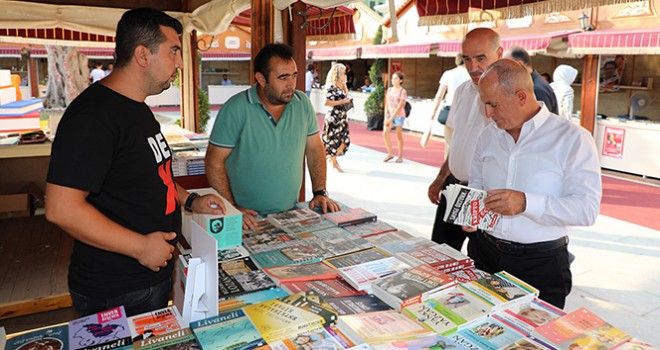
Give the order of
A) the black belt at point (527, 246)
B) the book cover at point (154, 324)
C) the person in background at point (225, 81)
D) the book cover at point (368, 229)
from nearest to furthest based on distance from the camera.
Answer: the book cover at point (154, 324), the black belt at point (527, 246), the book cover at point (368, 229), the person in background at point (225, 81)

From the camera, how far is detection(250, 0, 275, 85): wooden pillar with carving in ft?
13.7

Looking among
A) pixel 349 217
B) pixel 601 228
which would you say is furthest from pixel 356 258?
pixel 601 228

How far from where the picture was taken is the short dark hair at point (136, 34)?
64.1 inches

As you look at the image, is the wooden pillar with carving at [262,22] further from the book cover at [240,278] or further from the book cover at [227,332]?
the book cover at [227,332]

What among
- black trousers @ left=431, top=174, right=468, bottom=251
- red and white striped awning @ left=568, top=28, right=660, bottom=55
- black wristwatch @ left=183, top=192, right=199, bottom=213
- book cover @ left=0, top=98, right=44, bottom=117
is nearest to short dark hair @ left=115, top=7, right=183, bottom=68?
black wristwatch @ left=183, top=192, right=199, bottom=213

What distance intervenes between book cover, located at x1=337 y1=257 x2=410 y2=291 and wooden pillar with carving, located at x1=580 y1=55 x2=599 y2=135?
7.70 m

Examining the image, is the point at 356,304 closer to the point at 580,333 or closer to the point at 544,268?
the point at 580,333

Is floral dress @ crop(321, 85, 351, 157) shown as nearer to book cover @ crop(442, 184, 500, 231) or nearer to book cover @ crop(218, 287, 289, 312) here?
book cover @ crop(442, 184, 500, 231)

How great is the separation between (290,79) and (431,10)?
4.57 ft

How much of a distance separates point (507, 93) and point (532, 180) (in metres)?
0.39

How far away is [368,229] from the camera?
2.38 meters

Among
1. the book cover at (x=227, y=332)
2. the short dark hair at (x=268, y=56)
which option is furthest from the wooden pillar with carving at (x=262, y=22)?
the book cover at (x=227, y=332)

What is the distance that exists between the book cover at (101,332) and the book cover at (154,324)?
2 centimetres

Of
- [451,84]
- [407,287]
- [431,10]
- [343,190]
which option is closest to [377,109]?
[451,84]
